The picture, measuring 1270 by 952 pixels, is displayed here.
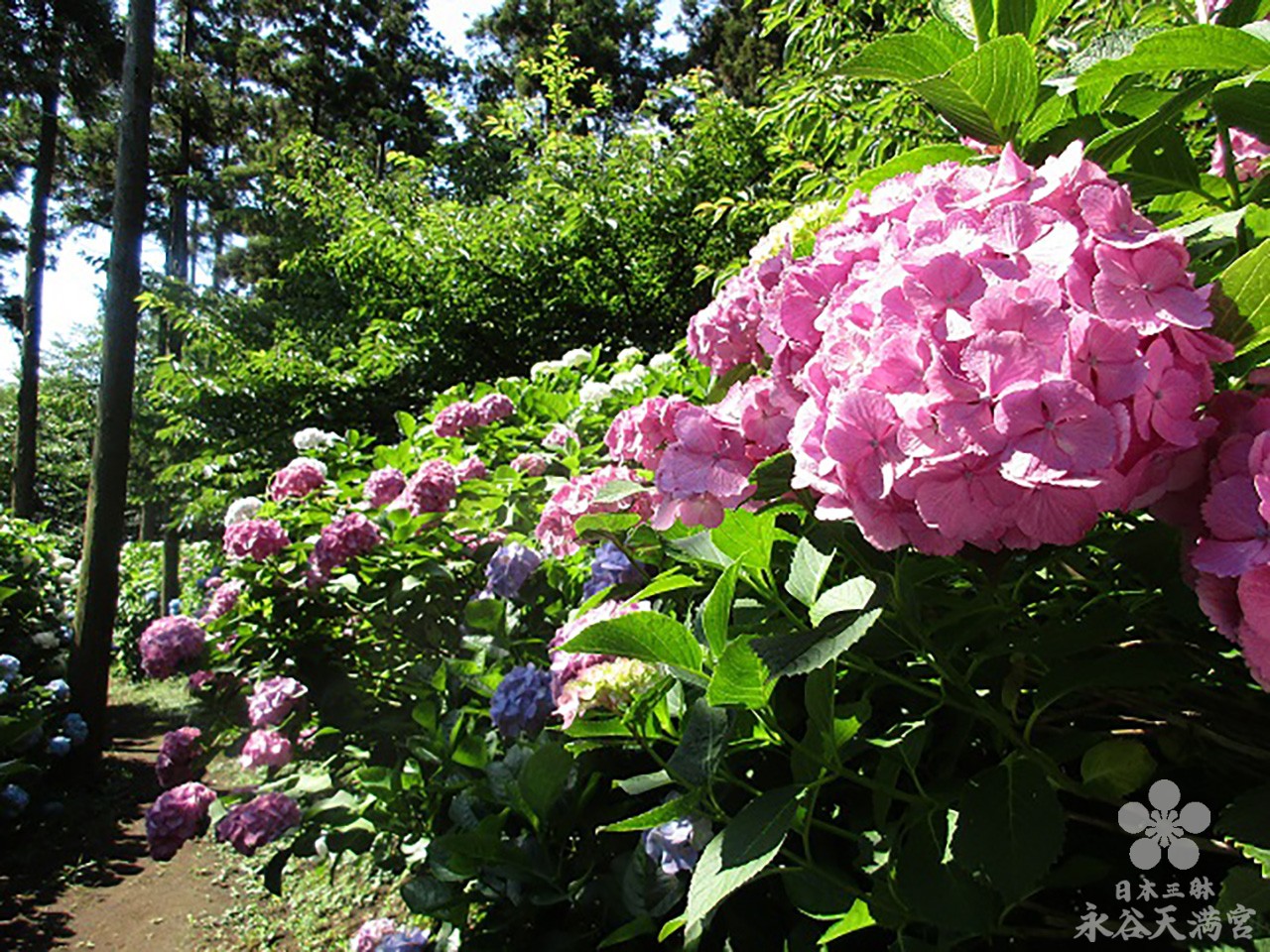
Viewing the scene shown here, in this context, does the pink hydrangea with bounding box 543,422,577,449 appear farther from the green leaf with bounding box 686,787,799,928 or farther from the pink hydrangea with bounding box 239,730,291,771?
the green leaf with bounding box 686,787,799,928

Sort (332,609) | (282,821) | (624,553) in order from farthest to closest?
(332,609)
(282,821)
(624,553)

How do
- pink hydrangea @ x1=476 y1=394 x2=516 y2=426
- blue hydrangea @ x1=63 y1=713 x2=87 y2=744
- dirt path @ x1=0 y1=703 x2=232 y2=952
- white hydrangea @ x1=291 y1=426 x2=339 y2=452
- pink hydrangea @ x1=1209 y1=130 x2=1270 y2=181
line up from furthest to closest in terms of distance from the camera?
blue hydrangea @ x1=63 y1=713 x2=87 y2=744 → dirt path @ x1=0 y1=703 x2=232 y2=952 → white hydrangea @ x1=291 y1=426 x2=339 y2=452 → pink hydrangea @ x1=476 y1=394 x2=516 y2=426 → pink hydrangea @ x1=1209 y1=130 x2=1270 y2=181

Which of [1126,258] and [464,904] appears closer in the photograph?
[1126,258]

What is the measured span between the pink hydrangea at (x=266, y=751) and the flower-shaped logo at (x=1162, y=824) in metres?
2.15

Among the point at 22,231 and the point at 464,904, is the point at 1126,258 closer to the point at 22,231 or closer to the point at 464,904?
the point at 464,904

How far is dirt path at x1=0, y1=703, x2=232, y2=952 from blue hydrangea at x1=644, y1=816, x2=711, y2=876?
3619 mm

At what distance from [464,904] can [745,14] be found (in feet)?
63.4

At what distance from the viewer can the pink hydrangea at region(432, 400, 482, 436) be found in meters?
2.96

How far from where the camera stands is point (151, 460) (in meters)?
12.8

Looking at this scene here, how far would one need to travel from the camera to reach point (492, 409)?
2.96 metres

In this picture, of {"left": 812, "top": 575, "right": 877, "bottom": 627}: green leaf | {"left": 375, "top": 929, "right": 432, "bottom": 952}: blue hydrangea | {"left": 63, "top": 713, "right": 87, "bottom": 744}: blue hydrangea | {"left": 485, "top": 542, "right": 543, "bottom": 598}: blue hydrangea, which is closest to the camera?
{"left": 812, "top": 575, "right": 877, "bottom": 627}: green leaf

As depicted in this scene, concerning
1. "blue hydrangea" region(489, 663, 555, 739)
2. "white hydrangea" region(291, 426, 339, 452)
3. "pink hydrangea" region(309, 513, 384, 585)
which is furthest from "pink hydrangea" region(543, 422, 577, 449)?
"white hydrangea" region(291, 426, 339, 452)

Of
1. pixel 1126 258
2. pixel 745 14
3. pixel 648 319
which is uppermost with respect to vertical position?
pixel 745 14

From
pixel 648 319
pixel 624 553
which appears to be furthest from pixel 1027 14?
pixel 648 319
